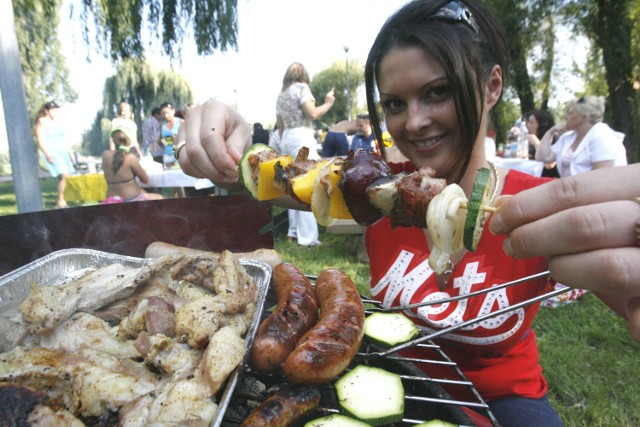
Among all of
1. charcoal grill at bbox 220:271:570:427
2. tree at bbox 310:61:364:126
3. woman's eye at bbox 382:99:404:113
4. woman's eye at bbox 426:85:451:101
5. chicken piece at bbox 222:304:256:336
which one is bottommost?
charcoal grill at bbox 220:271:570:427

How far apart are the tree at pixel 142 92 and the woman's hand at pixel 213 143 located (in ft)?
58.2

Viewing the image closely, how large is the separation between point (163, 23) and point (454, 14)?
968 centimetres

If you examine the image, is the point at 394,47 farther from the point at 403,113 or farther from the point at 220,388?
the point at 220,388

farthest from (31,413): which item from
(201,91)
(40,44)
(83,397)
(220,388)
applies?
(201,91)

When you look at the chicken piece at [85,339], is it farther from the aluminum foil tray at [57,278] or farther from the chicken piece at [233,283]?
the chicken piece at [233,283]

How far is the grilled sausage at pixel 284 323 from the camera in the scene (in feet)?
4.89

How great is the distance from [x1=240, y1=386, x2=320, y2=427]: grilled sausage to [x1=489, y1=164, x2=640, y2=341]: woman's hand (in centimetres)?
89

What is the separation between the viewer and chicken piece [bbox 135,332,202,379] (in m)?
1.50

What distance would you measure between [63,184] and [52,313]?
9.64m

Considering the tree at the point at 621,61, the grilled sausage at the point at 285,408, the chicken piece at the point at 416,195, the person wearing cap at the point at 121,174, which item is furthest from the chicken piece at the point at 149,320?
the tree at the point at 621,61

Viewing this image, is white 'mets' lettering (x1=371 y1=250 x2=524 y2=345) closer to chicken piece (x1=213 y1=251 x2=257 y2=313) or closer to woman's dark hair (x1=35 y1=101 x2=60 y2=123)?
chicken piece (x1=213 y1=251 x2=257 y2=313)

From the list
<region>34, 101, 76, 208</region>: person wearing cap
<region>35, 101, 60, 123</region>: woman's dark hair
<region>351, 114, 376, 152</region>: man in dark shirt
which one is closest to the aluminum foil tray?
<region>351, 114, 376, 152</region>: man in dark shirt

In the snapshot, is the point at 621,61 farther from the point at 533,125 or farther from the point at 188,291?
the point at 188,291

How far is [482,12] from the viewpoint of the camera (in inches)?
92.2
